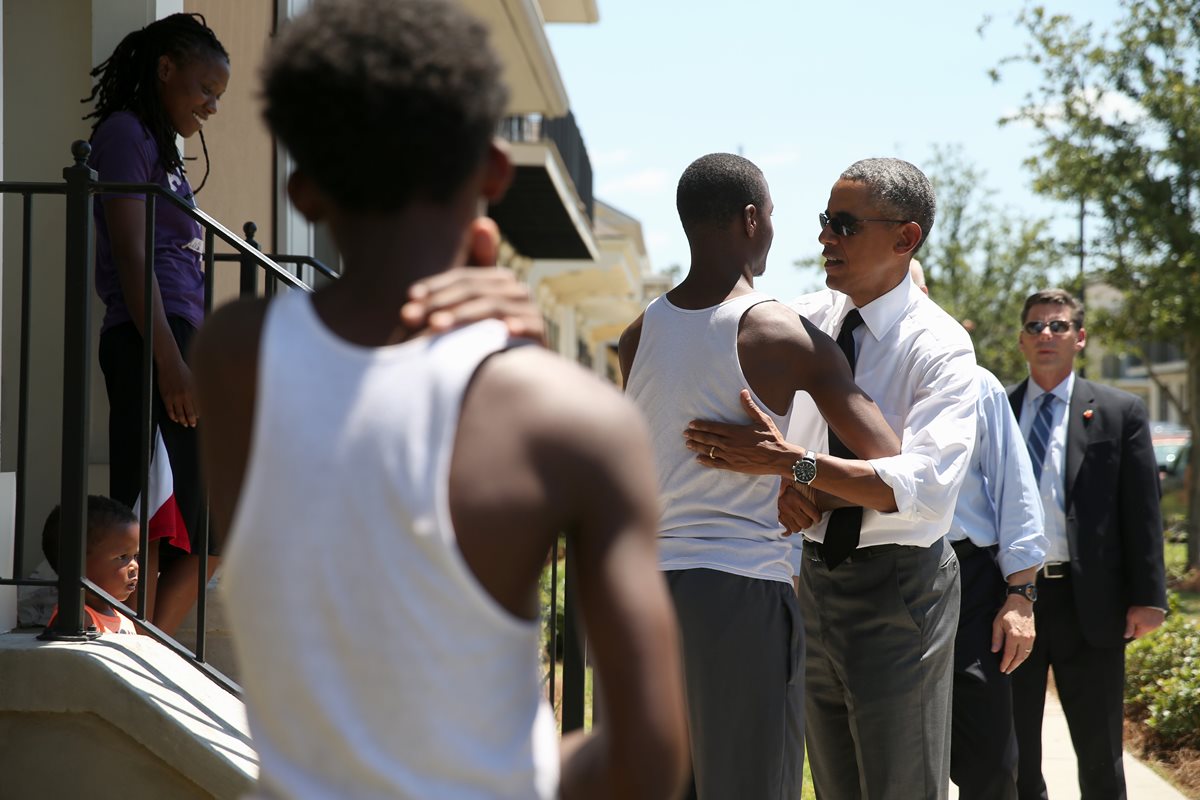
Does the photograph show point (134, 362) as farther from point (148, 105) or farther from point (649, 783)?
point (649, 783)

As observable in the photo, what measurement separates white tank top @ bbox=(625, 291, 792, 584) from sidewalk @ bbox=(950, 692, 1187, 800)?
3.24 meters

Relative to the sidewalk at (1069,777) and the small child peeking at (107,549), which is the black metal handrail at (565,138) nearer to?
the sidewalk at (1069,777)

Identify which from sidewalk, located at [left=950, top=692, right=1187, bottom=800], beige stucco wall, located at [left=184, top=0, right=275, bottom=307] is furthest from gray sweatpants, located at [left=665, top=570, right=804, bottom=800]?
beige stucco wall, located at [left=184, top=0, right=275, bottom=307]

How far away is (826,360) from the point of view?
Answer: 315 centimetres

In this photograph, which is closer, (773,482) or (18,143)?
(773,482)

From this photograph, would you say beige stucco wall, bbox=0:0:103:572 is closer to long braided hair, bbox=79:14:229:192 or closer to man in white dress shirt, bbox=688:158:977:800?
long braided hair, bbox=79:14:229:192

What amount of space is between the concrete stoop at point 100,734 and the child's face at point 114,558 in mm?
444

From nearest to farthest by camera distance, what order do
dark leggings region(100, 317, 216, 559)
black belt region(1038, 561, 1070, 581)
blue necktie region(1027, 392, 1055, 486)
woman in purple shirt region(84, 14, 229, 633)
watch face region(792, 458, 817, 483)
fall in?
watch face region(792, 458, 817, 483), woman in purple shirt region(84, 14, 229, 633), dark leggings region(100, 317, 216, 559), black belt region(1038, 561, 1070, 581), blue necktie region(1027, 392, 1055, 486)

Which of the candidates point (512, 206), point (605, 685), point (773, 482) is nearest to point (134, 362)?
point (773, 482)

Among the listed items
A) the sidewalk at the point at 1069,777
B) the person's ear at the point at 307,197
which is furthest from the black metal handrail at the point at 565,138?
the person's ear at the point at 307,197

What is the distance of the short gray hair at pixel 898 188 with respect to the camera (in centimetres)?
356

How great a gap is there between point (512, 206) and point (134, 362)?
37.4ft

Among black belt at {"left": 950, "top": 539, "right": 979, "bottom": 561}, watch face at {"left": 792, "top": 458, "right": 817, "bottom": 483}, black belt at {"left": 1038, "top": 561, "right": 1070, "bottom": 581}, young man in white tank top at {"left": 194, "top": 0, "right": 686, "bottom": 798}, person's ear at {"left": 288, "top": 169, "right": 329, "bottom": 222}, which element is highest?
person's ear at {"left": 288, "top": 169, "right": 329, "bottom": 222}

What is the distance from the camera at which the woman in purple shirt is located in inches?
155
